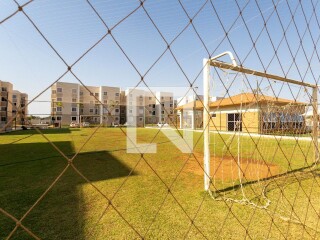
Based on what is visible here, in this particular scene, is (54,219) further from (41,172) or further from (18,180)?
(41,172)

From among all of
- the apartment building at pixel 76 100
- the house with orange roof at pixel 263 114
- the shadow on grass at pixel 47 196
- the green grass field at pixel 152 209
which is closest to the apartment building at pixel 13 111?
the green grass field at pixel 152 209

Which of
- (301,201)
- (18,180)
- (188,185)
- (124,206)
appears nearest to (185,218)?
(124,206)

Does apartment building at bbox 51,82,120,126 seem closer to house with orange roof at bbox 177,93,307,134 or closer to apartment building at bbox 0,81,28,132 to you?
apartment building at bbox 0,81,28,132

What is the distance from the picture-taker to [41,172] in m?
4.30

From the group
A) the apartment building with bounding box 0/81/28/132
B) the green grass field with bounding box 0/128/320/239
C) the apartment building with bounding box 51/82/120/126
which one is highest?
the apartment building with bounding box 51/82/120/126

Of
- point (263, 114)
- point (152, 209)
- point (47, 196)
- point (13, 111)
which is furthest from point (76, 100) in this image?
point (13, 111)

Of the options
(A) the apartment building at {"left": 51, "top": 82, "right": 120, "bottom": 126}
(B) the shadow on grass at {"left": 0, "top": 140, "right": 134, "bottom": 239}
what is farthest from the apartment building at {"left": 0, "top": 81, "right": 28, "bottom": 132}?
(A) the apartment building at {"left": 51, "top": 82, "right": 120, "bottom": 126}

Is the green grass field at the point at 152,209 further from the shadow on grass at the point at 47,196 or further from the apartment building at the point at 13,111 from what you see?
the apartment building at the point at 13,111

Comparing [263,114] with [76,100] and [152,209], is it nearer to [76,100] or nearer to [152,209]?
[152,209]

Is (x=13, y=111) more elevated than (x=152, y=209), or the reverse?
(x=13, y=111)

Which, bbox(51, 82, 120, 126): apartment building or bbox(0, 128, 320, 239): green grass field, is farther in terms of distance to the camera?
bbox(51, 82, 120, 126): apartment building

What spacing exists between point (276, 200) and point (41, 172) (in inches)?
162

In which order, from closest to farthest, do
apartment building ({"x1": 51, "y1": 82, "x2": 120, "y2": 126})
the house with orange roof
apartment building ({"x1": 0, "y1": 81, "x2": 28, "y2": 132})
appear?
1. apartment building ({"x1": 0, "y1": 81, "x2": 28, "y2": 132})
2. the house with orange roof
3. apartment building ({"x1": 51, "y1": 82, "x2": 120, "y2": 126})

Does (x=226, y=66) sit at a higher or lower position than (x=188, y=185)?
higher
